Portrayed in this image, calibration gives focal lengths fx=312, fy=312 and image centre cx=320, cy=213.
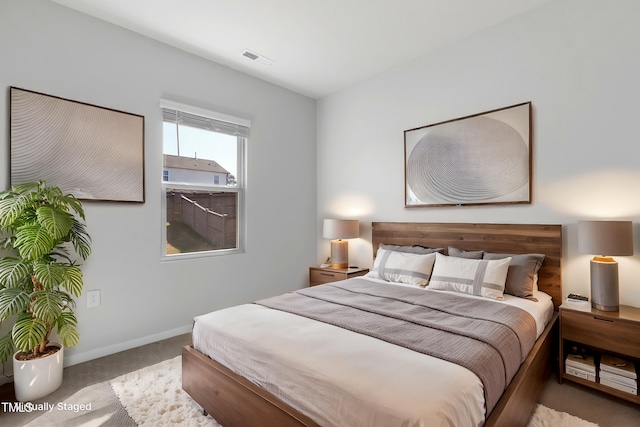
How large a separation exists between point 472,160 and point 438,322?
1.76m

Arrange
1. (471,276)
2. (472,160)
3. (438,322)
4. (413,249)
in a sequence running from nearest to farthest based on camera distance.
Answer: (438,322) → (471,276) → (472,160) → (413,249)

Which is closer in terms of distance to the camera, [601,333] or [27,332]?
[27,332]

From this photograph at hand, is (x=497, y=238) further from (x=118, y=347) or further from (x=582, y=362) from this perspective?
(x=118, y=347)

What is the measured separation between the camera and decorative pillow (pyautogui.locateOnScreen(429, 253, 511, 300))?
93.5 inches

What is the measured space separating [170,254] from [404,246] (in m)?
2.40

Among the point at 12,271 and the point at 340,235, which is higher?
the point at 340,235

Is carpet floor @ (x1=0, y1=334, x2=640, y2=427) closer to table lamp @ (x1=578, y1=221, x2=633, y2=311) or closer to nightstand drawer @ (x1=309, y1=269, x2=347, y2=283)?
table lamp @ (x1=578, y1=221, x2=633, y2=311)

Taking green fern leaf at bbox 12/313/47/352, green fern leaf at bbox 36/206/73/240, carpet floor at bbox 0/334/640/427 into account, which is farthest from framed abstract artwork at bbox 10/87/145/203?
carpet floor at bbox 0/334/640/427

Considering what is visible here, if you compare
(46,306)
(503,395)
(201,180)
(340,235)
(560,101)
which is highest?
(560,101)

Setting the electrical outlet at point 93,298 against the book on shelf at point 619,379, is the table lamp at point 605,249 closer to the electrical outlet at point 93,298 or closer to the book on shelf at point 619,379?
the book on shelf at point 619,379

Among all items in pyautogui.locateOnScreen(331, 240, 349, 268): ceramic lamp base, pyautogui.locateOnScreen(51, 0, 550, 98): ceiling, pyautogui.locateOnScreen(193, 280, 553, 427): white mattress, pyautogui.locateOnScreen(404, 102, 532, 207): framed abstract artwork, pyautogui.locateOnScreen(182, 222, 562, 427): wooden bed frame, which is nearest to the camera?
pyautogui.locateOnScreen(193, 280, 553, 427): white mattress

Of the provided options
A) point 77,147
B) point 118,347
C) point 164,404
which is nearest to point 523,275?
point 164,404

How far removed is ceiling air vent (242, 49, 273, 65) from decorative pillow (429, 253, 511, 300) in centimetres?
268

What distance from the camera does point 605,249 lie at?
2.05 metres
